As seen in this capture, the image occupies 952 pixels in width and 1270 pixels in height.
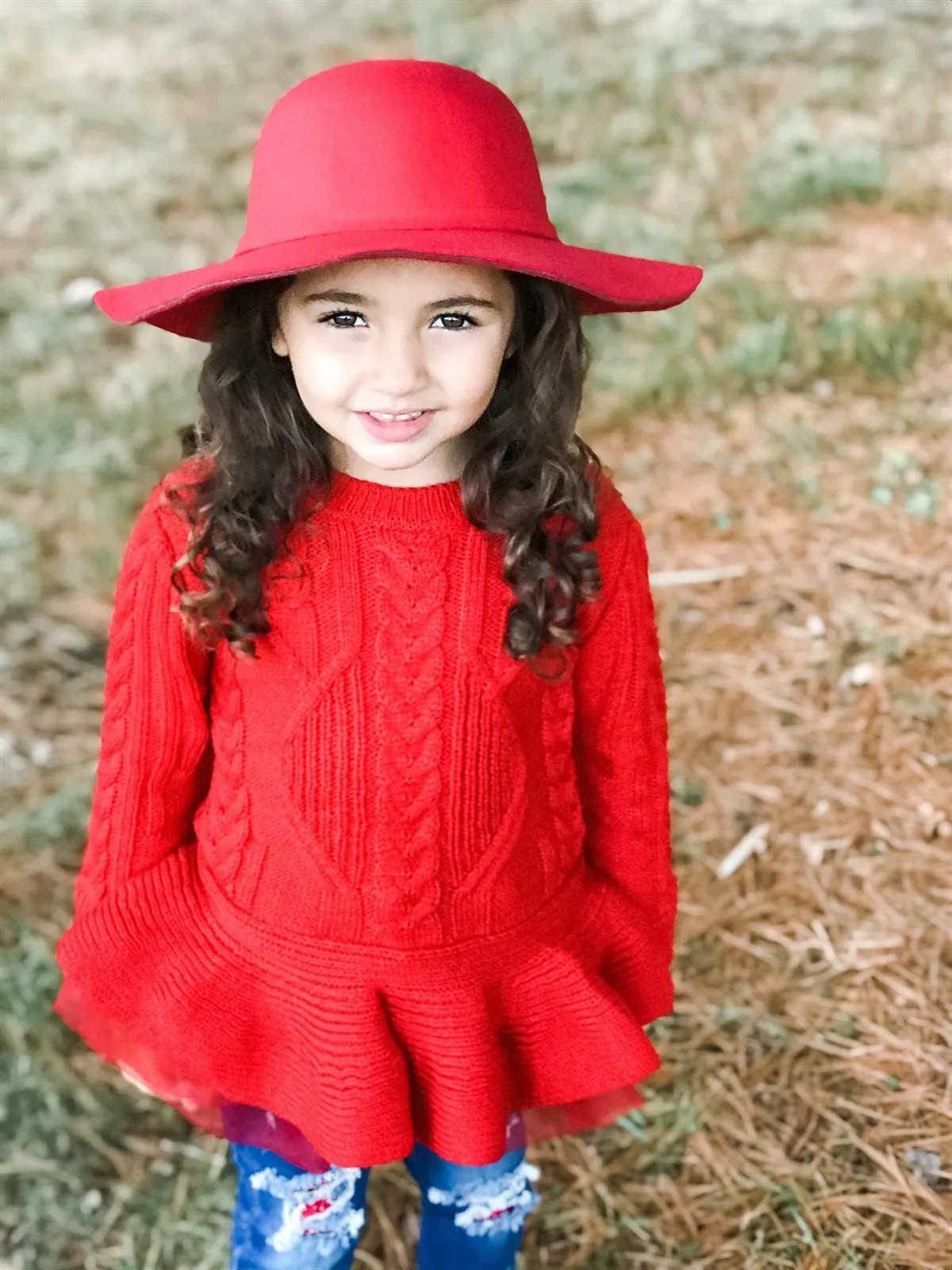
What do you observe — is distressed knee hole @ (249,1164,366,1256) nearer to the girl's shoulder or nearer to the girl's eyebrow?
the girl's shoulder

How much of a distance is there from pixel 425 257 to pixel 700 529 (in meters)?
2.05

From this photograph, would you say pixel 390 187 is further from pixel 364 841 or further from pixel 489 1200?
pixel 489 1200

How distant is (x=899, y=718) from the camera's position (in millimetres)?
2500

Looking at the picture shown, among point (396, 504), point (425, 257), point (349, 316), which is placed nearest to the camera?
point (425, 257)

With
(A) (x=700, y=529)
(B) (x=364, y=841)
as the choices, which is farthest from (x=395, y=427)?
(A) (x=700, y=529)

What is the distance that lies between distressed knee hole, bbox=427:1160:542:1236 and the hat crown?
1119 millimetres

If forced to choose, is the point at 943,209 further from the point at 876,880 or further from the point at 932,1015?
the point at 932,1015

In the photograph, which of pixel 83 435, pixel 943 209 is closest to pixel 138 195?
pixel 83 435

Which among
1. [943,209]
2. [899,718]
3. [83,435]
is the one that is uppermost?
[943,209]

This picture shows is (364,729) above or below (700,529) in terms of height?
above

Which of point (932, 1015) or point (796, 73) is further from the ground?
point (796, 73)

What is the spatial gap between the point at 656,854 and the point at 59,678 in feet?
5.60

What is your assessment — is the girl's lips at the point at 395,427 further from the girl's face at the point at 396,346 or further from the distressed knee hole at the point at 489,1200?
the distressed knee hole at the point at 489,1200

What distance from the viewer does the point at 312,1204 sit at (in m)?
1.42
